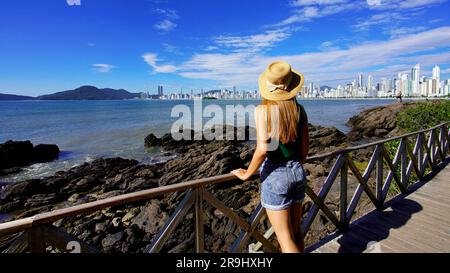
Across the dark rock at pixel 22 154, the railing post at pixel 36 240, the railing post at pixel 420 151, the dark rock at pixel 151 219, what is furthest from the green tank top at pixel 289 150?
the dark rock at pixel 22 154

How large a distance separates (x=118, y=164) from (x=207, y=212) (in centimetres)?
1382

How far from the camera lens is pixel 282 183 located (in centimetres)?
268

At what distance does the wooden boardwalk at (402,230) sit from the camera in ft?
13.5

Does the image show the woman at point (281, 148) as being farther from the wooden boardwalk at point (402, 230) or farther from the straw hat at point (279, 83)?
the wooden boardwalk at point (402, 230)

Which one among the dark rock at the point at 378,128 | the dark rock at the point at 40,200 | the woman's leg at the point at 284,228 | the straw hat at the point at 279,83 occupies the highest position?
the straw hat at the point at 279,83

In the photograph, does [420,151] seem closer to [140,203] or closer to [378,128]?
[140,203]

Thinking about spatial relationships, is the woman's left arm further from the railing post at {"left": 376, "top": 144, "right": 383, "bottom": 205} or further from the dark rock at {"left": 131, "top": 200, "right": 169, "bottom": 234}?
the dark rock at {"left": 131, "top": 200, "right": 169, "bottom": 234}

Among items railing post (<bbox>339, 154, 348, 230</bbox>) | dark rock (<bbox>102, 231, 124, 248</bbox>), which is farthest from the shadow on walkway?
dark rock (<bbox>102, 231, 124, 248</bbox>)

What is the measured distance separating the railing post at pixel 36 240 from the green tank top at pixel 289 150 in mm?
1834

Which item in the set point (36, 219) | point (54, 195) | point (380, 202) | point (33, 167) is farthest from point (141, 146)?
point (36, 219)

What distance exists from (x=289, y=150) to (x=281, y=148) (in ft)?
0.27

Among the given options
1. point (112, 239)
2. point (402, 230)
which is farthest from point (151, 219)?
point (402, 230)

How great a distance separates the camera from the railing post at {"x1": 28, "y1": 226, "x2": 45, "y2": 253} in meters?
1.99

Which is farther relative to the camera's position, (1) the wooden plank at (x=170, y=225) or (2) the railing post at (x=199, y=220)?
(2) the railing post at (x=199, y=220)
